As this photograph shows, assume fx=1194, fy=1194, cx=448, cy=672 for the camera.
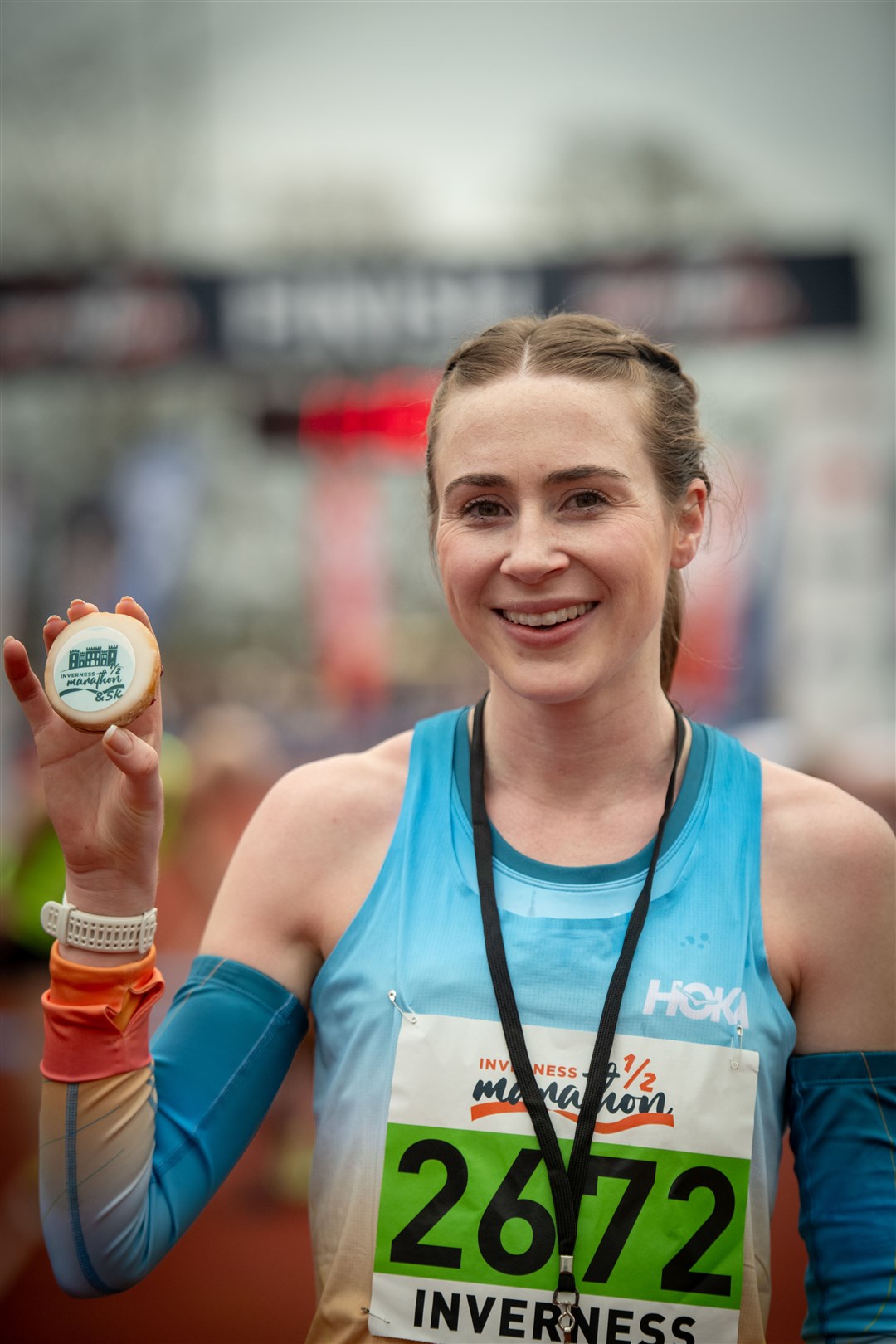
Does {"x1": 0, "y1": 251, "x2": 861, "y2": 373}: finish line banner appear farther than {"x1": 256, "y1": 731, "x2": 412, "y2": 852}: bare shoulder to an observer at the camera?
Yes

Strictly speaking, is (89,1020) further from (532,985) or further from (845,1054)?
(845,1054)

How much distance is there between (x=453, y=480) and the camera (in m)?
1.89

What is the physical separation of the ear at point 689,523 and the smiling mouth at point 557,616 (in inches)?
10.5

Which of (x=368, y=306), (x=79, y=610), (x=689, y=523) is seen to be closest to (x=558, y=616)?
(x=689, y=523)

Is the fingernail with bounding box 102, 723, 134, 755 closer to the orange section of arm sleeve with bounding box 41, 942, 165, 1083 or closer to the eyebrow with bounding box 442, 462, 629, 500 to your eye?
the orange section of arm sleeve with bounding box 41, 942, 165, 1083

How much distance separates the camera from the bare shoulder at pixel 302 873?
1887 millimetres

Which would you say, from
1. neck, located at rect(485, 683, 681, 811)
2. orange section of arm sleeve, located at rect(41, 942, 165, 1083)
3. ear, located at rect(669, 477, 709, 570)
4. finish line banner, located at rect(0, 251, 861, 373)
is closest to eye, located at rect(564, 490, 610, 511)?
ear, located at rect(669, 477, 709, 570)

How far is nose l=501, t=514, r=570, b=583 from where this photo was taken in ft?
5.89

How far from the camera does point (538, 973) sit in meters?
1.79

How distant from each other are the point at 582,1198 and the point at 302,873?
64cm

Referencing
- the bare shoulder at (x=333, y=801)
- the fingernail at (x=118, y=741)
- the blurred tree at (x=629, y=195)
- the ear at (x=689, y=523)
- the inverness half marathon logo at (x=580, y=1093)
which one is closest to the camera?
the fingernail at (x=118, y=741)

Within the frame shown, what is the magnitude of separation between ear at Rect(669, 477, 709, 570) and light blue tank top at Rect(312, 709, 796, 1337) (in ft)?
1.47

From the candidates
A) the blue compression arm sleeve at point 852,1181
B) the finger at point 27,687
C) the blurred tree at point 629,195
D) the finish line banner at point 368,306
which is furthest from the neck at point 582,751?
the blurred tree at point 629,195

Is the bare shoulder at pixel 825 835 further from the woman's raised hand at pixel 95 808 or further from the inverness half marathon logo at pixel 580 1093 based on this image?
the woman's raised hand at pixel 95 808
